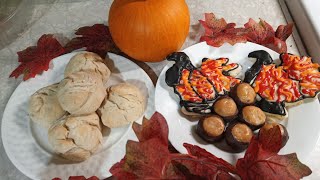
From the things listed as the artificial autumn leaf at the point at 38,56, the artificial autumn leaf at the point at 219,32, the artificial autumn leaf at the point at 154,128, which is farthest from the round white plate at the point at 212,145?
the artificial autumn leaf at the point at 38,56

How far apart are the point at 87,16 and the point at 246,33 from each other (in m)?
0.50

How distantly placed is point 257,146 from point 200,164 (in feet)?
0.37

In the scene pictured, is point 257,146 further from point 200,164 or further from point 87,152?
point 87,152

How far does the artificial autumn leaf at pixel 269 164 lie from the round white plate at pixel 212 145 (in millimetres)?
118

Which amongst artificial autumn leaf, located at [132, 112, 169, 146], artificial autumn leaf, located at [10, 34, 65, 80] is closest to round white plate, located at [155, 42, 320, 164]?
artificial autumn leaf, located at [132, 112, 169, 146]

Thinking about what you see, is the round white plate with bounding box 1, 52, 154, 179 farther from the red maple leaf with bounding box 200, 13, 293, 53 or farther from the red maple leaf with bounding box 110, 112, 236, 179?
the red maple leaf with bounding box 200, 13, 293, 53

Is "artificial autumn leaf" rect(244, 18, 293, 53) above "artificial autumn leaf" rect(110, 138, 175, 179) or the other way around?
the other way around

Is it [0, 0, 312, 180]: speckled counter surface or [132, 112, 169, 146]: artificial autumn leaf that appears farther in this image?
[0, 0, 312, 180]: speckled counter surface

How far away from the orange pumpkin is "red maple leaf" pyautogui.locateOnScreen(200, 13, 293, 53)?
106 mm

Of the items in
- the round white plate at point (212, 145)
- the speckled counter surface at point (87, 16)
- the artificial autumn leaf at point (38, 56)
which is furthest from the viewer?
the speckled counter surface at point (87, 16)

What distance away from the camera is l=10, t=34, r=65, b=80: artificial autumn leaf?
2.99ft

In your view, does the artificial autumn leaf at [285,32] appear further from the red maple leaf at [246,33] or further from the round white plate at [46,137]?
the round white plate at [46,137]

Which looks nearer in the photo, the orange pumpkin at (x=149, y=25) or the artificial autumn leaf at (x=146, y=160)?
the artificial autumn leaf at (x=146, y=160)

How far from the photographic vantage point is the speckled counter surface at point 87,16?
40.3 inches
